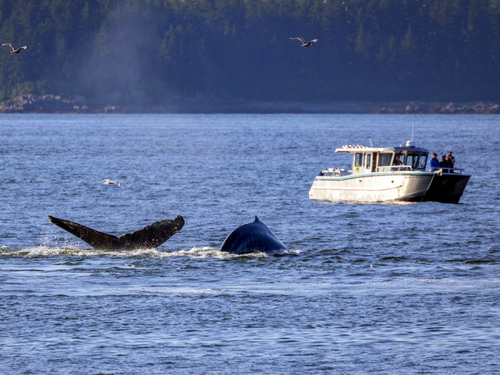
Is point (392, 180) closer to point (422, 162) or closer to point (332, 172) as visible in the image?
point (422, 162)

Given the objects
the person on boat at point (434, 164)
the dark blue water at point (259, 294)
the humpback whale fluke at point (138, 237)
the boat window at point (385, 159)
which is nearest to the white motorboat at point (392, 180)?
the boat window at point (385, 159)

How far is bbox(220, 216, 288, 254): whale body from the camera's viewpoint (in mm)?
25156

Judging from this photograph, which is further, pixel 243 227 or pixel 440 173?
pixel 440 173

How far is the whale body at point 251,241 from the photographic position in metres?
25.2

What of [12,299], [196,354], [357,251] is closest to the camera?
[196,354]

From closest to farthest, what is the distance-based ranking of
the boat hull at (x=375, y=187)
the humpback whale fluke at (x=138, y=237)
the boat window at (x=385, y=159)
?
the humpback whale fluke at (x=138, y=237) < the boat hull at (x=375, y=187) < the boat window at (x=385, y=159)

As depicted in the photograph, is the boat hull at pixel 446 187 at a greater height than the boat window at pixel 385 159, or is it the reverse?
the boat window at pixel 385 159

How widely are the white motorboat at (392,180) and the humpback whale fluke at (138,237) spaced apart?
69.2 feet

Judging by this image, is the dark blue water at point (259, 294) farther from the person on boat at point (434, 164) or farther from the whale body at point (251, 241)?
the person on boat at point (434, 164)

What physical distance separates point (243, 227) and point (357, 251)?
15.0 ft

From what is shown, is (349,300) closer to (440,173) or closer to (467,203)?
(440,173)

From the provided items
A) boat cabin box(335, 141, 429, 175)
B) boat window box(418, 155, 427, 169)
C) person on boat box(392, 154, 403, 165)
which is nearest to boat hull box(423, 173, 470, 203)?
boat cabin box(335, 141, 429, 175)

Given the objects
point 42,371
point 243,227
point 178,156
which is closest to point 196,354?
point 42,371

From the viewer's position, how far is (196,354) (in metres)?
14.8
